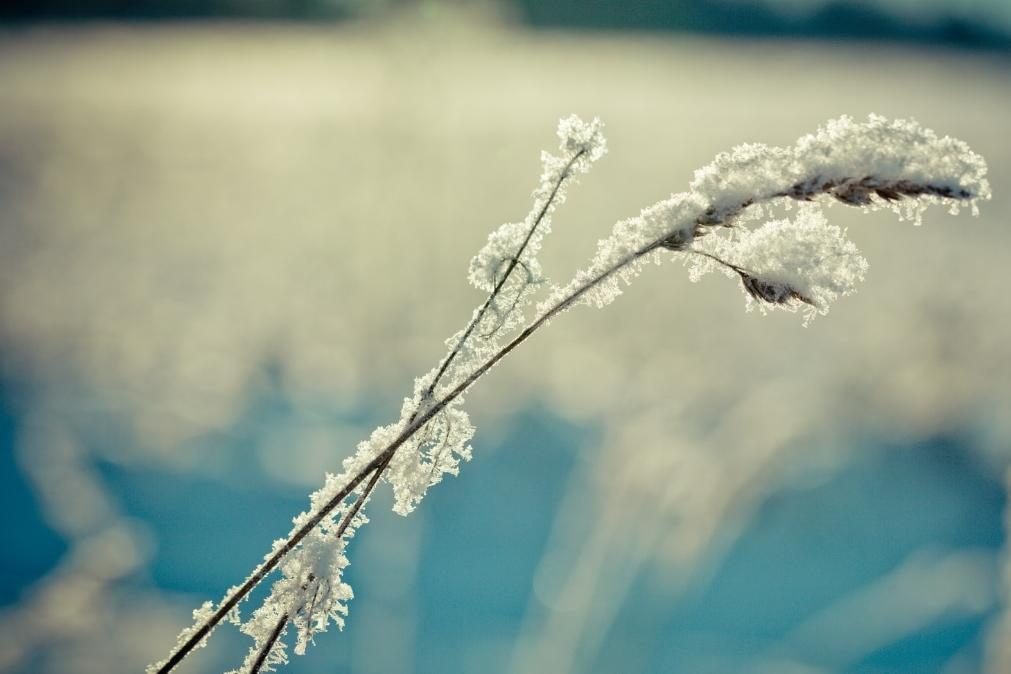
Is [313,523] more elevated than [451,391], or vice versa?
[451,391]

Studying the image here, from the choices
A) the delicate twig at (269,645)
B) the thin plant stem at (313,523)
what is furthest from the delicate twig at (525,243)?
the delicate twig at (269,645)

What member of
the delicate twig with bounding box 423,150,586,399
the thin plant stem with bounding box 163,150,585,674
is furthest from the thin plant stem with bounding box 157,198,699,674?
the delicate twig with bounding box 423,150,586,399

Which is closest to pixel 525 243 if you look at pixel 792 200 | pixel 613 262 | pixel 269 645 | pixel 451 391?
pixel 613 262

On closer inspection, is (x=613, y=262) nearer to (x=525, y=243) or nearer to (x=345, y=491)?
(x=525, y=243)

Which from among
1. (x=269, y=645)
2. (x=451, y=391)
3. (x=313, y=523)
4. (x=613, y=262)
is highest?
(x=613, y=262)

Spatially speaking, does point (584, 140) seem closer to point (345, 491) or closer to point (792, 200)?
point (792, 200)

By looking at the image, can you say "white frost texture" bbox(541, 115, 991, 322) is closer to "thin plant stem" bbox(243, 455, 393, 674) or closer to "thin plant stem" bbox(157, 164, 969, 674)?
"thin plant stem" bbox(157, 164, 969, 674)

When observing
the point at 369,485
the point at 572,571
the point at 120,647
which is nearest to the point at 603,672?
the point at 572,571

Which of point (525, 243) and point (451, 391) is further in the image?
point (525, 243)

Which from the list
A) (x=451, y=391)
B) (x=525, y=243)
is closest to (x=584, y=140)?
(x=525, y=243)
